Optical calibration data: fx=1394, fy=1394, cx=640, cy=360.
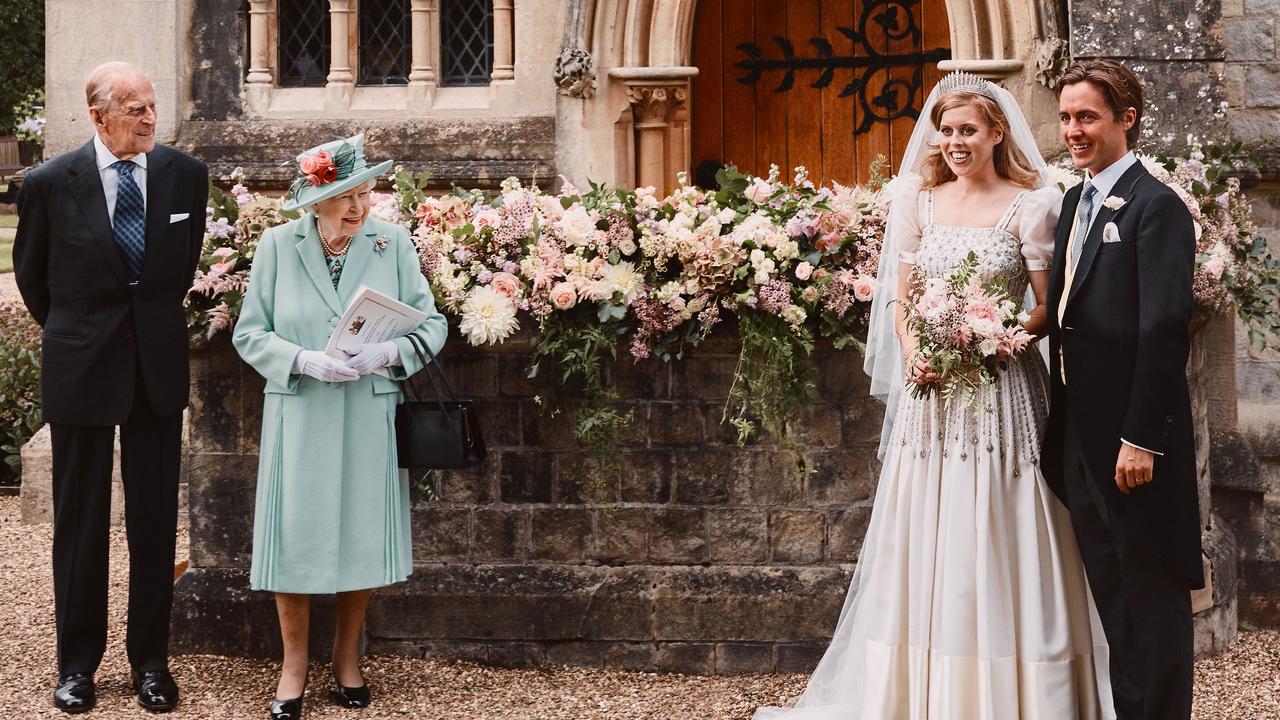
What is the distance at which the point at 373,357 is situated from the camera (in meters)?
4.52

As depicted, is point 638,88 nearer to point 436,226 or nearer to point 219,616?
point 436,226

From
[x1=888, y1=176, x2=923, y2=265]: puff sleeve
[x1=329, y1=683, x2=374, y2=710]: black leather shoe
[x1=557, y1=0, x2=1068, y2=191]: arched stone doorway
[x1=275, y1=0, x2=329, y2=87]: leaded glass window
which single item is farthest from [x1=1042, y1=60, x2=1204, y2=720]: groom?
[x1=275, y1=0, x2=329, y2=87]: leaded glass window

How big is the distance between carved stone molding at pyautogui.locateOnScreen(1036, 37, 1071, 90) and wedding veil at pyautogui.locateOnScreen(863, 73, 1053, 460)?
109 inches

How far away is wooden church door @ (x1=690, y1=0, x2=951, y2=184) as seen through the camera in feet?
26.9

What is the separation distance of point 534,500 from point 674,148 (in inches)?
128

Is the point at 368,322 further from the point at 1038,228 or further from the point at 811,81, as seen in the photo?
the point at 811,81

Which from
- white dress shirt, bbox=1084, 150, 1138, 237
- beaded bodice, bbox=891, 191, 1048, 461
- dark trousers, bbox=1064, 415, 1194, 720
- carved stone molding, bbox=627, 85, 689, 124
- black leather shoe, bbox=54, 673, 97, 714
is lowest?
black leather shoe, bbox=54, 673, 97, 714

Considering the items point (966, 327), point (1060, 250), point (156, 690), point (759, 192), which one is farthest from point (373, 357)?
point (1060, 250)

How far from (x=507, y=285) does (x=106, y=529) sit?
1.65m

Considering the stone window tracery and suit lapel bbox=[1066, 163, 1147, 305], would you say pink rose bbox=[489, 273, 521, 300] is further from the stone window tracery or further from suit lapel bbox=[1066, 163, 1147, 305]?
the stone window tracery

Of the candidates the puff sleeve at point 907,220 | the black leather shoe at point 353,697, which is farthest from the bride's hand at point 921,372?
the black leather shoe at point 353,697

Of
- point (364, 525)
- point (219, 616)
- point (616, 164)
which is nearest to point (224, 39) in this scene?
point (616, 164)

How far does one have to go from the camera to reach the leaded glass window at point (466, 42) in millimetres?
8414

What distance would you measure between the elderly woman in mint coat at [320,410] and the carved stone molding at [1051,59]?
12.7 feet
